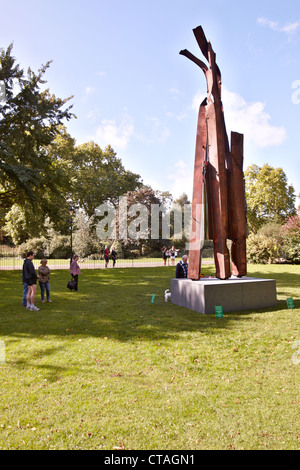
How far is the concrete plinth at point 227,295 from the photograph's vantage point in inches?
342

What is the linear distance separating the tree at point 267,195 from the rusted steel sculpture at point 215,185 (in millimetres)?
35528

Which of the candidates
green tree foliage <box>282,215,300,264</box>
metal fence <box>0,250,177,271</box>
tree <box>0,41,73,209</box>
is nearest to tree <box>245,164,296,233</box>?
green tree foliage <box>282,215,300,264</box>

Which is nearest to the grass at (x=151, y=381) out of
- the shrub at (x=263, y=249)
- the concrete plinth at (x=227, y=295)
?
the concrete plinth at (x=227, y=295)

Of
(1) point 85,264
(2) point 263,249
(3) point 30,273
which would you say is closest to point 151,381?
(3) point 30,273

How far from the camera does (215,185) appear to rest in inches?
380

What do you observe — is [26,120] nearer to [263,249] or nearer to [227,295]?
[227,295]

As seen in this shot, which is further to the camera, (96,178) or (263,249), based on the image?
(96,178)

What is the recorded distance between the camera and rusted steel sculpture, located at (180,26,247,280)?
9.60 m

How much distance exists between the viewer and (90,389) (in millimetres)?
4324

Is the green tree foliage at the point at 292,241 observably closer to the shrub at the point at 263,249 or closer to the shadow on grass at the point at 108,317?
the shrub at the point at 263,249

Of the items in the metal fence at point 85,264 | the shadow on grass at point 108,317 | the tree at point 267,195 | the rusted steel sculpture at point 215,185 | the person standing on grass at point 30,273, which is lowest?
the shadow on grass at point 108,317

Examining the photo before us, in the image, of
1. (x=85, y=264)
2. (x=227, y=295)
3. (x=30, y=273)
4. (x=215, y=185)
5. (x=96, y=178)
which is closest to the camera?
(x=227, y=295)

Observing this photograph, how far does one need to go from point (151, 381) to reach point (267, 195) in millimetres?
43055

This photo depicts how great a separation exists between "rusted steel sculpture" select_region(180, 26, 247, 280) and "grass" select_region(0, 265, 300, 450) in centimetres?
215
